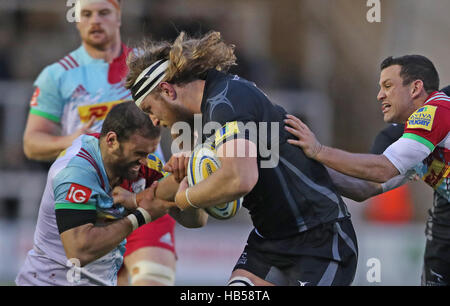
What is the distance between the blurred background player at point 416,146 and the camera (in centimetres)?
442

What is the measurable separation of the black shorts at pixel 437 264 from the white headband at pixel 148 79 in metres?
2.46

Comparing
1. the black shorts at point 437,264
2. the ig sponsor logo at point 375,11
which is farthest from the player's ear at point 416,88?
the ig sponsor logo at point 375,11

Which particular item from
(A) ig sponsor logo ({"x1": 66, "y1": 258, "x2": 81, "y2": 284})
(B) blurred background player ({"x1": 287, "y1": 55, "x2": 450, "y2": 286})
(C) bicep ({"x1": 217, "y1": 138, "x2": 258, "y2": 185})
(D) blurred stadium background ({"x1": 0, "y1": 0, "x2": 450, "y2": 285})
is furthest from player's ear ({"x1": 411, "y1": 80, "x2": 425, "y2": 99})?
(D) blurred stadium background ({"x1": 0, "y1": 0, "x2": 450, "y2": 285})

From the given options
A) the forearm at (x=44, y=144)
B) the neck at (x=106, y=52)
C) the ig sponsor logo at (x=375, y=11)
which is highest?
the ig sponsor logo at (x=375, y=11)

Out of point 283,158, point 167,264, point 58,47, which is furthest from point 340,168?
point 58,47

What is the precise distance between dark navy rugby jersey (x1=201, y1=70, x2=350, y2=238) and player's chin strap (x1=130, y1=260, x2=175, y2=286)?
1916 millimetres

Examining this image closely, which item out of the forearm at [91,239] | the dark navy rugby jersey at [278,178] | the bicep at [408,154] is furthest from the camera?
the forearm at [91,239]

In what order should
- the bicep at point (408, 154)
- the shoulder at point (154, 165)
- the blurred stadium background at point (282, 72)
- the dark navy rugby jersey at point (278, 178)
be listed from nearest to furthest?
the dark navy rugby jersey at point (278, 178)
the bicep at point (408, 154)
the shoulder at point (154, 165)
the blurred stadium background at point (282, 72)

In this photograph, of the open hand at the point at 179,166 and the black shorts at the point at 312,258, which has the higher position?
the open hand at the point at 179,166

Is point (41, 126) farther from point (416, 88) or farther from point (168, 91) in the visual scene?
point (416, 88)

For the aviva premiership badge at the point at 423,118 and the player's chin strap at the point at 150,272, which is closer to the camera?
the aviva premiership badge at the point at 423,118

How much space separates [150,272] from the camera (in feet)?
19.8

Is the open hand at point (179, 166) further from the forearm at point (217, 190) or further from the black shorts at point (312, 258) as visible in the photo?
the black shorts at point (312, 258)

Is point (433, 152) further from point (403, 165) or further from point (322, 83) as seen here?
point (322, 83)
